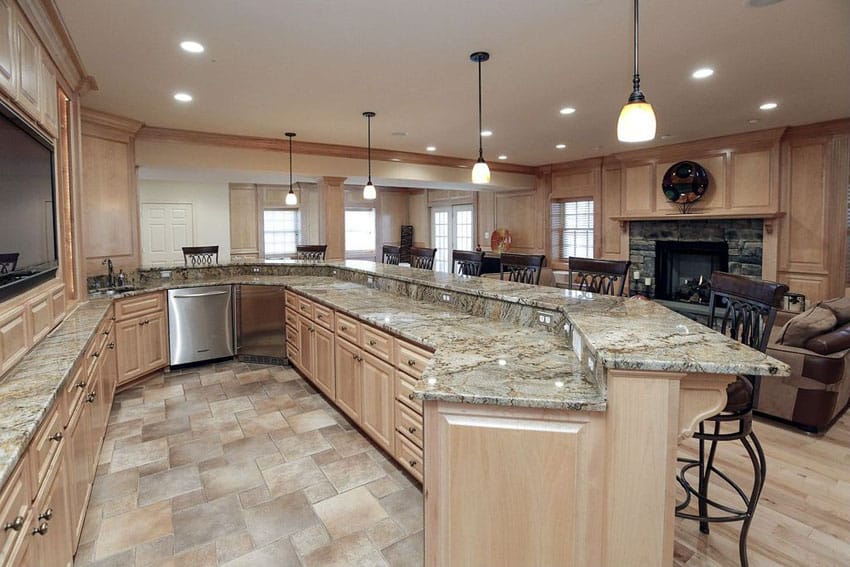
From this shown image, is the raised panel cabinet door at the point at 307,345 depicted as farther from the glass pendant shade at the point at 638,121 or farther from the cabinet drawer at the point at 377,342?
the glass pendant shade at the point at 638,121

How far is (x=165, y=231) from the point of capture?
906 cm

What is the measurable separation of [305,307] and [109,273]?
2040 millimetres

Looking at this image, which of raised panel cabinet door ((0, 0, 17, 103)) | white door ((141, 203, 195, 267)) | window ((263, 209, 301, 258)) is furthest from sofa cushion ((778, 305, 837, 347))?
white door ((141, 203, 195, 267))

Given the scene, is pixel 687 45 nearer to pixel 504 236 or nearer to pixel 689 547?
pixel 689 547

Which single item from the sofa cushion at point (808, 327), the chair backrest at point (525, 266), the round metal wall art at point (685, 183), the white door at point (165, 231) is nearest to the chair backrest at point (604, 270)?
the chair backrest at point (525, 266)

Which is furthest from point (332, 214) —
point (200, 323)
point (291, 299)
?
point (200, 323)

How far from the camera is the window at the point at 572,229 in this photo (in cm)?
836

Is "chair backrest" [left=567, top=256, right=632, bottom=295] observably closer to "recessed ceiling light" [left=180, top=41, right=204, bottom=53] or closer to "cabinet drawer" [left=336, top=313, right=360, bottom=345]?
"cabinet drawer" [left=336, top=313, right=360, bottom=345]

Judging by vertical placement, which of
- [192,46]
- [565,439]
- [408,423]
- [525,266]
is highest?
[192,46]

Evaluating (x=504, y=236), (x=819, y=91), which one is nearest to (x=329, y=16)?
(x=819, y=91)

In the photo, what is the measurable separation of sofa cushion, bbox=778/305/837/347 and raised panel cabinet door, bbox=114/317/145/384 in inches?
210

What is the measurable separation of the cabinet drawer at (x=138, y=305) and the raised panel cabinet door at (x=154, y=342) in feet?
0.28

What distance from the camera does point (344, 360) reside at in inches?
133

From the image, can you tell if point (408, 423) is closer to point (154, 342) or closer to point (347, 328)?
→ point (347, 328)
